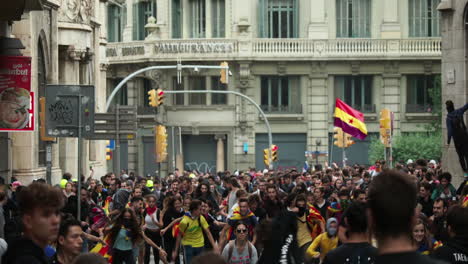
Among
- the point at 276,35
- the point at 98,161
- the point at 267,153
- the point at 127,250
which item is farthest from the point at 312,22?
the point at 127,250

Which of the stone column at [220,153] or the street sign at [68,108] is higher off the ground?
the street sign at [68,108]

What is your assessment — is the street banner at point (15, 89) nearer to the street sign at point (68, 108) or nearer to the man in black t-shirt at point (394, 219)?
the street sign at point (68, 108)

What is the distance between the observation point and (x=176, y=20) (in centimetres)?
6094

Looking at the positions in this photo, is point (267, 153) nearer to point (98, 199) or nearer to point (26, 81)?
point (98, 199)

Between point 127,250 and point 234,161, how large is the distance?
42354mm

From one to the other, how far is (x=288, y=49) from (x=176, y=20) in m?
5.76

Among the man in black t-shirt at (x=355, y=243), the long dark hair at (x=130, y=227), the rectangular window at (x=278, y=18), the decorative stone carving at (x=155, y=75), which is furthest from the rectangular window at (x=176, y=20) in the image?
the man in black t-shirt at (x=355, y=243)

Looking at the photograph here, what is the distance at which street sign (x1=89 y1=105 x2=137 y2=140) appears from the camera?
3134 cm

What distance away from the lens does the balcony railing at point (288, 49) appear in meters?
59.3

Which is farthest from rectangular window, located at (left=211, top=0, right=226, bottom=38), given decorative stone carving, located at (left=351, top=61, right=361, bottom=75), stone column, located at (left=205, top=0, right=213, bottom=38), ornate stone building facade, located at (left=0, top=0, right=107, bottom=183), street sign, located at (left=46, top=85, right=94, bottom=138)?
street sign, located at (left=46, top=85, right=94, bottom=138)

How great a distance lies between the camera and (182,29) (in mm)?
60594

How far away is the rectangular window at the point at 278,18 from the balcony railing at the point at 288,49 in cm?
69

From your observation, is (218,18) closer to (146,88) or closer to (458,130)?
(146,88)

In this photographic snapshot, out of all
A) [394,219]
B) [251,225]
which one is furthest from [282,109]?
[394,219]
